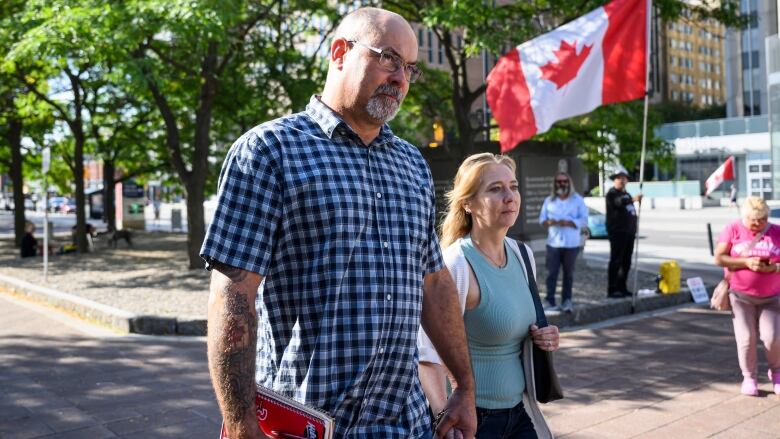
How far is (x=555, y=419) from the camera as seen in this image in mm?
5637

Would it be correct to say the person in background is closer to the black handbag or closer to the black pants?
the black pants

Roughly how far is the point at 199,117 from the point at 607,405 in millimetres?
12106

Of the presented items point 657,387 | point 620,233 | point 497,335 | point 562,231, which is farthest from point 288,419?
point 620,233

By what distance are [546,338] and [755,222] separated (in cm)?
404

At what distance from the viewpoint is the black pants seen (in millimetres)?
→ 11296

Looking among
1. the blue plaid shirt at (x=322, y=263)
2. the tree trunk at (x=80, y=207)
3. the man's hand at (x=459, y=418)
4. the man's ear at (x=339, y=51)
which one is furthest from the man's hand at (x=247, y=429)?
the tree trunk at (x=80, y=207)

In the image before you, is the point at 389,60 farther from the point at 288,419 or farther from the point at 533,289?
the point at 533,289

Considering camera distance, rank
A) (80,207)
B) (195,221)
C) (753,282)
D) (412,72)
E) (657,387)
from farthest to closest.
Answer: (80,207), (195,221), (657,387), (753,282), (412,72)

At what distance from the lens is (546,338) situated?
3074mm

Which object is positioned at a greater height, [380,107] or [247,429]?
[380,107]

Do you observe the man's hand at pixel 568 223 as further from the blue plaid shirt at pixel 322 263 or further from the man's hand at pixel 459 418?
the blue plaid shirt at pixel 322 263

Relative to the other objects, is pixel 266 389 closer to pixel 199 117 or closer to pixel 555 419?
pixel 555 419

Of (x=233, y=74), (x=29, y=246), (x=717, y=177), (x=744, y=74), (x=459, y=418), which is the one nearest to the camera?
A: (x=459, y=418)

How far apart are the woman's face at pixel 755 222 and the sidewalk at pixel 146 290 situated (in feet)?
11.3
